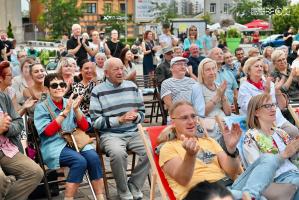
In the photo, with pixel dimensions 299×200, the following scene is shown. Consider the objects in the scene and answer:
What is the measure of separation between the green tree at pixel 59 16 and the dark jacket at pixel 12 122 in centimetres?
5492

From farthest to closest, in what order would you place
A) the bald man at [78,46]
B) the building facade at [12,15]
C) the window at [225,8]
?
the window at [225,8] → the building facade at [12,15] → the bald man at [78,46]

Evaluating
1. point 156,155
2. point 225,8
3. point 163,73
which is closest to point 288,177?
point 156,155

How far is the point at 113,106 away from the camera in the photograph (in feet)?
21.5

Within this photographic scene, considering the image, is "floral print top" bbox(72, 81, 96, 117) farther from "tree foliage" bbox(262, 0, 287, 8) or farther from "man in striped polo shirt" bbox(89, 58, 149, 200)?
"tree foliage" bbox(262, 0, 287, 8)

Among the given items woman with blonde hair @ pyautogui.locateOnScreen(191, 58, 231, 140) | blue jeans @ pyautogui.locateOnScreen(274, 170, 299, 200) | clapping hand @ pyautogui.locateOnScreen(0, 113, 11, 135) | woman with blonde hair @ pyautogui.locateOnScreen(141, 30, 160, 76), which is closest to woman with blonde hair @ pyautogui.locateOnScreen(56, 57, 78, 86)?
woman with blonde hair @ pyautogui.locateOnScreen(191, 58, 231, 140)

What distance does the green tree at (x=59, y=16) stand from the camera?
197ft

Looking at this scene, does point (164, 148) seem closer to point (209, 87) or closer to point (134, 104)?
point (134, 104)

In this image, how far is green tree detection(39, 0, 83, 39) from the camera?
5991cm

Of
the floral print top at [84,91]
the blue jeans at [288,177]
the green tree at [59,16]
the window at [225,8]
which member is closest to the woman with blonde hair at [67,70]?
the floral print top at [84,91]

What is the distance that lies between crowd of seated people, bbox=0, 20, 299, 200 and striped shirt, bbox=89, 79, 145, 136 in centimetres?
1

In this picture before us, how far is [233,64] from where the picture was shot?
35.5ft

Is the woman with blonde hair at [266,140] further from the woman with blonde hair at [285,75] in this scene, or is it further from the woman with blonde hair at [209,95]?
the woman with blonde hair at [285,75]

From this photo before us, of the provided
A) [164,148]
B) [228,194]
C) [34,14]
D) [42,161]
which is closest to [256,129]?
[164,148]

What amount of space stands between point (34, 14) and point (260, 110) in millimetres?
92337
